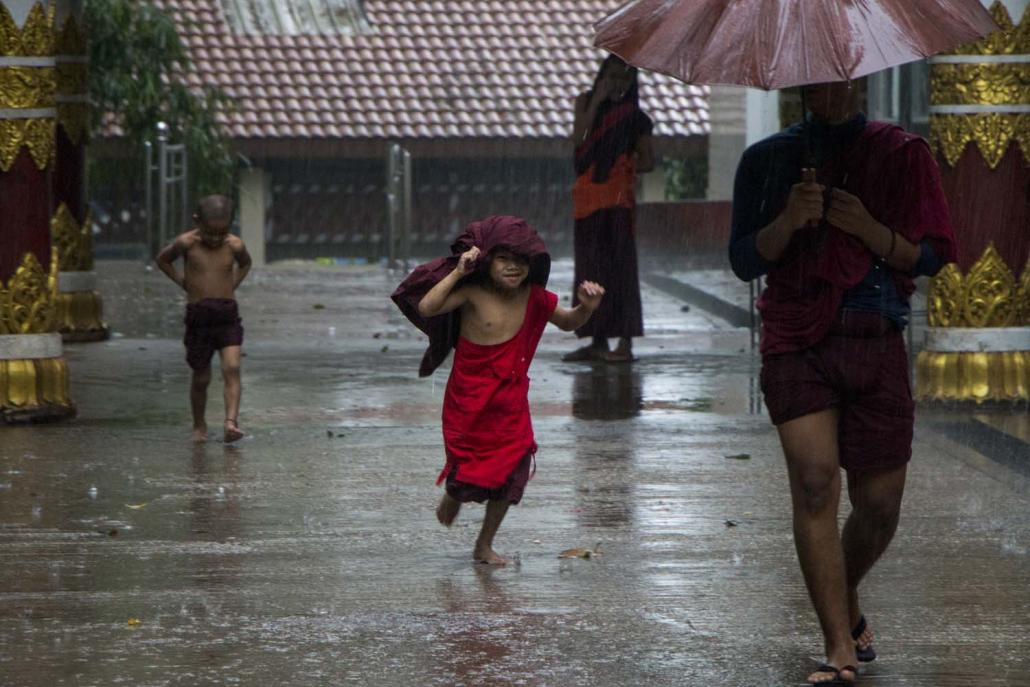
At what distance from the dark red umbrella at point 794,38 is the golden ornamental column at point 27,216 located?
5713mm

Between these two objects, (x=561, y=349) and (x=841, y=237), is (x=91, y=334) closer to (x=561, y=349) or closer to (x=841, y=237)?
(x=561, y=349)

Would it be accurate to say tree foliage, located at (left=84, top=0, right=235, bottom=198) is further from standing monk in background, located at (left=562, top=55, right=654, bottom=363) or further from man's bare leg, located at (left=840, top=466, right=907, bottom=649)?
man's bare leg, located at (left=840, top=466, right=907, bottom=649)

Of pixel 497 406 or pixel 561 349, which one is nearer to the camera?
pixel 497 406

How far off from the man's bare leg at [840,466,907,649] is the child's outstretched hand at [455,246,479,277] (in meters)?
1.90

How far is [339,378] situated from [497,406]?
19.7 feet

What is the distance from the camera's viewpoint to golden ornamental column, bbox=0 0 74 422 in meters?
10.5

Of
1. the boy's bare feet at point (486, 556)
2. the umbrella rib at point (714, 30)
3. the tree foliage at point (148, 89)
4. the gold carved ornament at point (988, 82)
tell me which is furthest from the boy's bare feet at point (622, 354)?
the tree foliage at point (148, 89)

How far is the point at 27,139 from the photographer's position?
10602mm

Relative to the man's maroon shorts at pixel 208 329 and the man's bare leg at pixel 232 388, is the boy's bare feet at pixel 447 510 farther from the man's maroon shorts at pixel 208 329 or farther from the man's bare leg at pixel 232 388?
the man's maroon shorts at pixel 208 329

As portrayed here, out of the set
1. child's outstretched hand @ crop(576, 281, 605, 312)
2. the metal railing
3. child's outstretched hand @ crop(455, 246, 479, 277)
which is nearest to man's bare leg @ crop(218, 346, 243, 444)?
child's outstretched hand @ crop(455, 246, 479, 277)

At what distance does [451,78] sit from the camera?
32.1 m

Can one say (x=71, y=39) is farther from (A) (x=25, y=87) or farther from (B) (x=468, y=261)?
(B) (x=468, y=261)

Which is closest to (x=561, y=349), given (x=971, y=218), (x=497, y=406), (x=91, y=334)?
(x=91, y=334)

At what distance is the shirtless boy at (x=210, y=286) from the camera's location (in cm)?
1035
